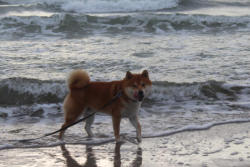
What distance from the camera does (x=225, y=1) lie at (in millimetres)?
24859

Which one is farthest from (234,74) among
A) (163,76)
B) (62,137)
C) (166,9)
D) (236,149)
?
(166,9)

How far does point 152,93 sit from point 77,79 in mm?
3014

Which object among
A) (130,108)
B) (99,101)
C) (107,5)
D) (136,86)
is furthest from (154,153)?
(107,5)

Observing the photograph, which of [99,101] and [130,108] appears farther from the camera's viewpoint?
[99,101]

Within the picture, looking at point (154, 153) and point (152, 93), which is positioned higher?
point (152, 93)

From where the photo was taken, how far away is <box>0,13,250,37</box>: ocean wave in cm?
1565

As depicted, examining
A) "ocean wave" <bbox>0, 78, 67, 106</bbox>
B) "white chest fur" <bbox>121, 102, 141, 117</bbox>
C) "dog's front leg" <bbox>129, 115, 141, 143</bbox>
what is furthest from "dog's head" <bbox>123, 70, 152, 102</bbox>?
"ocean wave" <bbox>0, 78, 67, 106</bbox>

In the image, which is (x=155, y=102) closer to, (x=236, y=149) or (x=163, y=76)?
(x=163, y=76)

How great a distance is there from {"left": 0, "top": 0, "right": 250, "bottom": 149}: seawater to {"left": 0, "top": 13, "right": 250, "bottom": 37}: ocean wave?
0.04m

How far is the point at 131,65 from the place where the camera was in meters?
10.2

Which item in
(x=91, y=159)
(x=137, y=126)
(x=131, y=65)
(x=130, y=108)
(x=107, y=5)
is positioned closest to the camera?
(x=91, y=159)

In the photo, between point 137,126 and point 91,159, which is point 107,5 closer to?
point 137,126

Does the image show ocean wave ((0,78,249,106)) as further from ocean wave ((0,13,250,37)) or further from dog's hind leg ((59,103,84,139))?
ocean wave ((0,13,250,37))

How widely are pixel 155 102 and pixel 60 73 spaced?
2.88 metres
